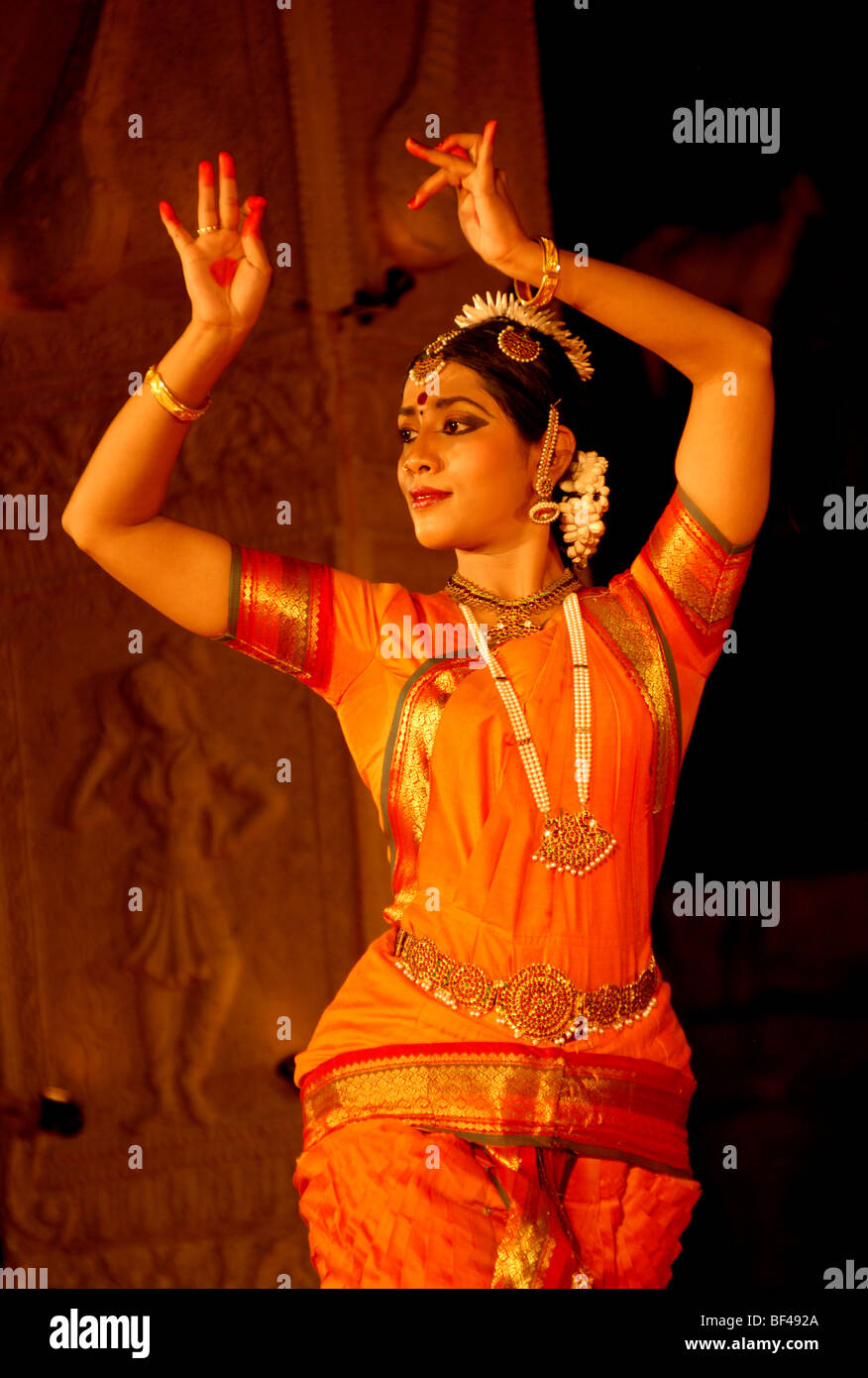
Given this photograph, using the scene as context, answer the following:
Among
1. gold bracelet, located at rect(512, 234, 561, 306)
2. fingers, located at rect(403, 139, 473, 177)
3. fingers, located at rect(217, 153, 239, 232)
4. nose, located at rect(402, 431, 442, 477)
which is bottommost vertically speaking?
nose, located at rect(402, 431, 442, 477)

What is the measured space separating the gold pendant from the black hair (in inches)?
23.1

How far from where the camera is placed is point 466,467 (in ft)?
9.15

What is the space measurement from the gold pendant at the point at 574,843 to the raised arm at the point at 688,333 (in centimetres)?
51

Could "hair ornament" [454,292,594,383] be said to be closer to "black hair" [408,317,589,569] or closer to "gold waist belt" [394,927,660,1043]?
"black hair" [408,317,589,569]

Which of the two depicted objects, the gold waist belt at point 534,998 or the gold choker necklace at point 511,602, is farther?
the gold choker necklace at point 511,602

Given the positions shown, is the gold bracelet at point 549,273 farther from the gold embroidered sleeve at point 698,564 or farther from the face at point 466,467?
the gold embroidered sleeve at point 698,564

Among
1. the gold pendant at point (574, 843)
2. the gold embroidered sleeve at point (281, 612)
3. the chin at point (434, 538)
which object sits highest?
the chin at point (434, 538)

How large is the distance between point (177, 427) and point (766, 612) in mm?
1470

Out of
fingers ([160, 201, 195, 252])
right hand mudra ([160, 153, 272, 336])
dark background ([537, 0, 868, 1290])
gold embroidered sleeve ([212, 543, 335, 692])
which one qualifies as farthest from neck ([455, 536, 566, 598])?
dark background ([537, 0, 868, 1290])

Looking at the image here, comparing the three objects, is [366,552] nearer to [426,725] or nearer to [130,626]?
[130,626]

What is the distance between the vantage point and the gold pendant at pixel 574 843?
8.59ft

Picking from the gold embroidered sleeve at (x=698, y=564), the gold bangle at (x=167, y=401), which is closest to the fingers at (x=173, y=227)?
the gold bangle at (x=167, y=401)

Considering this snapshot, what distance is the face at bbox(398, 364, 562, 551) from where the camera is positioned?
2793mm

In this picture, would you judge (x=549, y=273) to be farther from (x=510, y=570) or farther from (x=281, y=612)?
(x=281, y=612)
